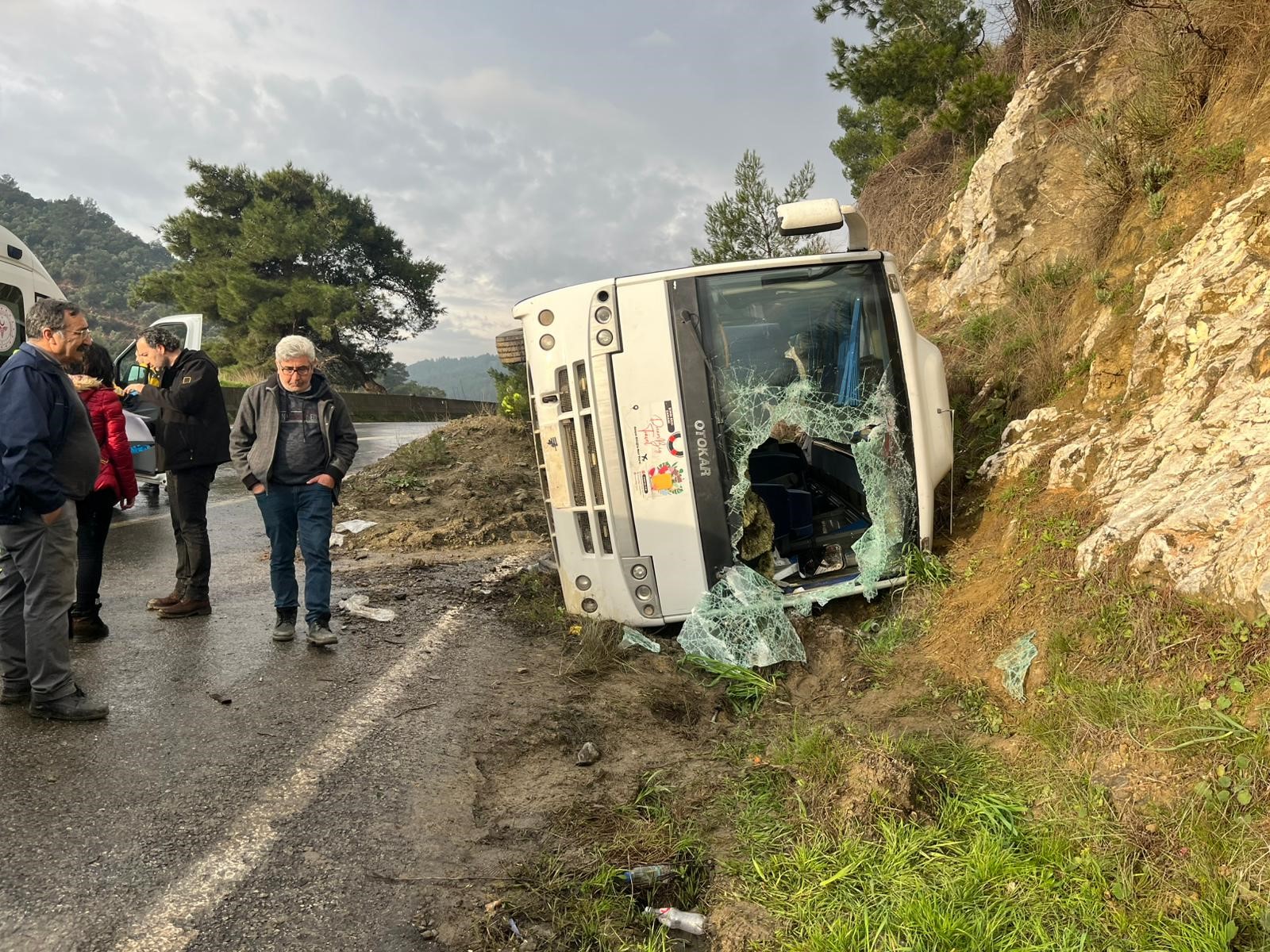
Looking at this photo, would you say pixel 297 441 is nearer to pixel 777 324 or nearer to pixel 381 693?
pixel 381 693

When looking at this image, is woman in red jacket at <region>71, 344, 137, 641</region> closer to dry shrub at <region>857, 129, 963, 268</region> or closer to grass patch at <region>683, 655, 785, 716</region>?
grass patch at <region>683, 655, 785, 716</region>

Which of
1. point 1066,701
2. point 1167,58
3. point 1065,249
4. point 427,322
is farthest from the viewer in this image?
point 427,322

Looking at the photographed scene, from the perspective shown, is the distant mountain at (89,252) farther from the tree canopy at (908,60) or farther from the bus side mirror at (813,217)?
the bus side mirror at (813,217)

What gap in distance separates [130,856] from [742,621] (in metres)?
3.32

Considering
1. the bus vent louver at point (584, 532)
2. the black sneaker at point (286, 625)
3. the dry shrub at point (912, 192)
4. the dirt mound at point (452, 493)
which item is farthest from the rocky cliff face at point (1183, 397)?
the dry shrub at point (912, 192)

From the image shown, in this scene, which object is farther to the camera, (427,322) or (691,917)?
(427,322)

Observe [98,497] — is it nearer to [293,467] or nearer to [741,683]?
[293,467]

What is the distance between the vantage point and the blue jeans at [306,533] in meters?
5.39

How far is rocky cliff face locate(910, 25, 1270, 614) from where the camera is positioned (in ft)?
12.4

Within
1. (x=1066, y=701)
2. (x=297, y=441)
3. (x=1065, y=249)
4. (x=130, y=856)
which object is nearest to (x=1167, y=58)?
(x=1065, y=249)

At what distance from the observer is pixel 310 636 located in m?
5.39

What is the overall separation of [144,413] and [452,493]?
12.0ft

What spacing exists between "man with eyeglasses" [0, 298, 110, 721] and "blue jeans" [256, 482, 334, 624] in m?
1.11

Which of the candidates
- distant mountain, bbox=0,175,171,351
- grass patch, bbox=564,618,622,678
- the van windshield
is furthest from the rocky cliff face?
distant mountain, bbox=0,175,171,351
